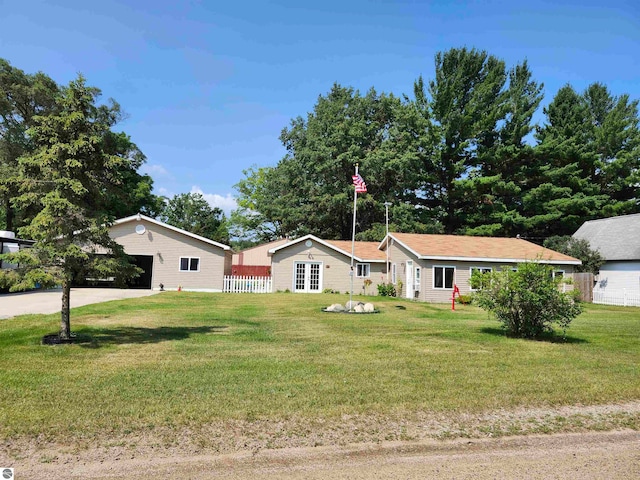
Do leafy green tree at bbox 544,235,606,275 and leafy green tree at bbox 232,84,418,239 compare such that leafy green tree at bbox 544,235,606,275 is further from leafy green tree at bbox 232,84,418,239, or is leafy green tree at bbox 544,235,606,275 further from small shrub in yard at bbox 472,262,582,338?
small shrub in yard at bbox 472,262,582,338

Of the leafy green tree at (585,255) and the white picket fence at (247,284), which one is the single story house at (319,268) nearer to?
the white picket fence at (247,284)

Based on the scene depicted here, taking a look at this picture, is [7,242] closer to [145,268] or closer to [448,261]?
[145,268]

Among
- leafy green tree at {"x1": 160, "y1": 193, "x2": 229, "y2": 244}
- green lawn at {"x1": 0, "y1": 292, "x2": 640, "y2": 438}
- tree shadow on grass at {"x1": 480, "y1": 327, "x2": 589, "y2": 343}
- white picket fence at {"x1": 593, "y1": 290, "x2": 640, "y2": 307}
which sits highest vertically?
leafy green tree at {"x1": 160, "y1": 193, "x2": 229, "y2": 244}

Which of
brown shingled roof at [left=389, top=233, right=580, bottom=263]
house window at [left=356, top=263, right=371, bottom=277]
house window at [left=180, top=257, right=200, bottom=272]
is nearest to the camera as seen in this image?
brown shingled roof at [left=389, top=233, right=580, bottom=263]

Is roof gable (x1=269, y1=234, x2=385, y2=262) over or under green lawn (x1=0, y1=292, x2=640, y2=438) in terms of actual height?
over

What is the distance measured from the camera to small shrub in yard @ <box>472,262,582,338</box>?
10.7 m

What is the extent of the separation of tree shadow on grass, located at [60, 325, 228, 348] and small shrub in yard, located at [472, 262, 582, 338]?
691cm

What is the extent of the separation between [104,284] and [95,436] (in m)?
29.2

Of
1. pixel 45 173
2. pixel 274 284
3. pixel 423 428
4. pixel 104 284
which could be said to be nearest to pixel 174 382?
pixel 423 428

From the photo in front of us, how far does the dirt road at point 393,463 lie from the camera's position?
12.9ft

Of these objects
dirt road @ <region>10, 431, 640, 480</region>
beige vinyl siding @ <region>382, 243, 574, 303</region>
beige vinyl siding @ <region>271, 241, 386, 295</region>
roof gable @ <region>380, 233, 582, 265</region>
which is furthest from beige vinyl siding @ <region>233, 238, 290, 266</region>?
dirt road @ <region>10, 431, 640, 480</region>

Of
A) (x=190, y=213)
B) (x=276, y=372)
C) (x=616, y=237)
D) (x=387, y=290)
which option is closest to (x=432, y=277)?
(x=387, y=290)

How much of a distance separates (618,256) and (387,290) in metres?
14.1

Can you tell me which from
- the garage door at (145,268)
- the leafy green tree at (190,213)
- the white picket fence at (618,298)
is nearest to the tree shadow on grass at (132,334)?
the garage door at (145,268)
